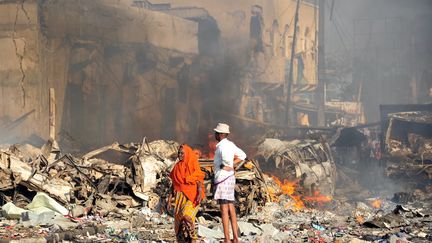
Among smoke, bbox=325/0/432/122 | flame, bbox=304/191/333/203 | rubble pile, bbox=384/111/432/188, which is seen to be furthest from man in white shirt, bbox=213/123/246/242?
smoke, bbox=325/0/432/122

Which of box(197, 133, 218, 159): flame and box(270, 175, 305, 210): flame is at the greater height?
box(197, 133, 218, 159): flame

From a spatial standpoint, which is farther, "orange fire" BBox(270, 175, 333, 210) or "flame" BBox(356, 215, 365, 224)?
"orange fire" BBox(270, 175, 333, 210)

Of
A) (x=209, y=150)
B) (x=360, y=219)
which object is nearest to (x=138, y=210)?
(x=360, y=219)

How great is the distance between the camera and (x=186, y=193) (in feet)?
26.1

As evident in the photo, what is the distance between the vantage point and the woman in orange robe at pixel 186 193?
7.82m

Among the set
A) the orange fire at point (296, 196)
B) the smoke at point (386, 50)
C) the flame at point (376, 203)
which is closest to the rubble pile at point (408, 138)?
the flame at point (376, 203)

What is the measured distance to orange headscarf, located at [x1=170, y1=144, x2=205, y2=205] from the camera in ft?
26.1

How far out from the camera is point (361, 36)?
4931cm

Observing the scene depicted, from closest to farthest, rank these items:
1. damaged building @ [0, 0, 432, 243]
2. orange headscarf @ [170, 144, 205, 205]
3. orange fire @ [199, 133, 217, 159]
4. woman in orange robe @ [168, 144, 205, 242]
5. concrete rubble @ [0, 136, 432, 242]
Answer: woman in orange robe @ [168, 144, 205, 242]
orange headscarf @ [170, 144, 205, 205]
concrete rubble @ [0, 136, 432, 242]
damaged building @ [0, 0, 432, 243]
orange fire @ [199, 133, 217, 159]

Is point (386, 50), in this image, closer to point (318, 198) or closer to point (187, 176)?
point (318, 198)

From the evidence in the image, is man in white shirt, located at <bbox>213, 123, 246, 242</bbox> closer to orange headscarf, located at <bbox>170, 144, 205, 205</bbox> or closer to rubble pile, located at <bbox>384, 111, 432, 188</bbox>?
orange headscarf, located at <bbox>170, 144, 205, 205</bbox>

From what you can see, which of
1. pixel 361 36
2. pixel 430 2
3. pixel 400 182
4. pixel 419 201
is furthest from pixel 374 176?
pixel 361 36

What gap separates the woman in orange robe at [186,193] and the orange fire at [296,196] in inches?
223

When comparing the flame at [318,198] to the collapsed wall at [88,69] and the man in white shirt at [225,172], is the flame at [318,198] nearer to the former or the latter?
the man in white shirt at [225,172]
